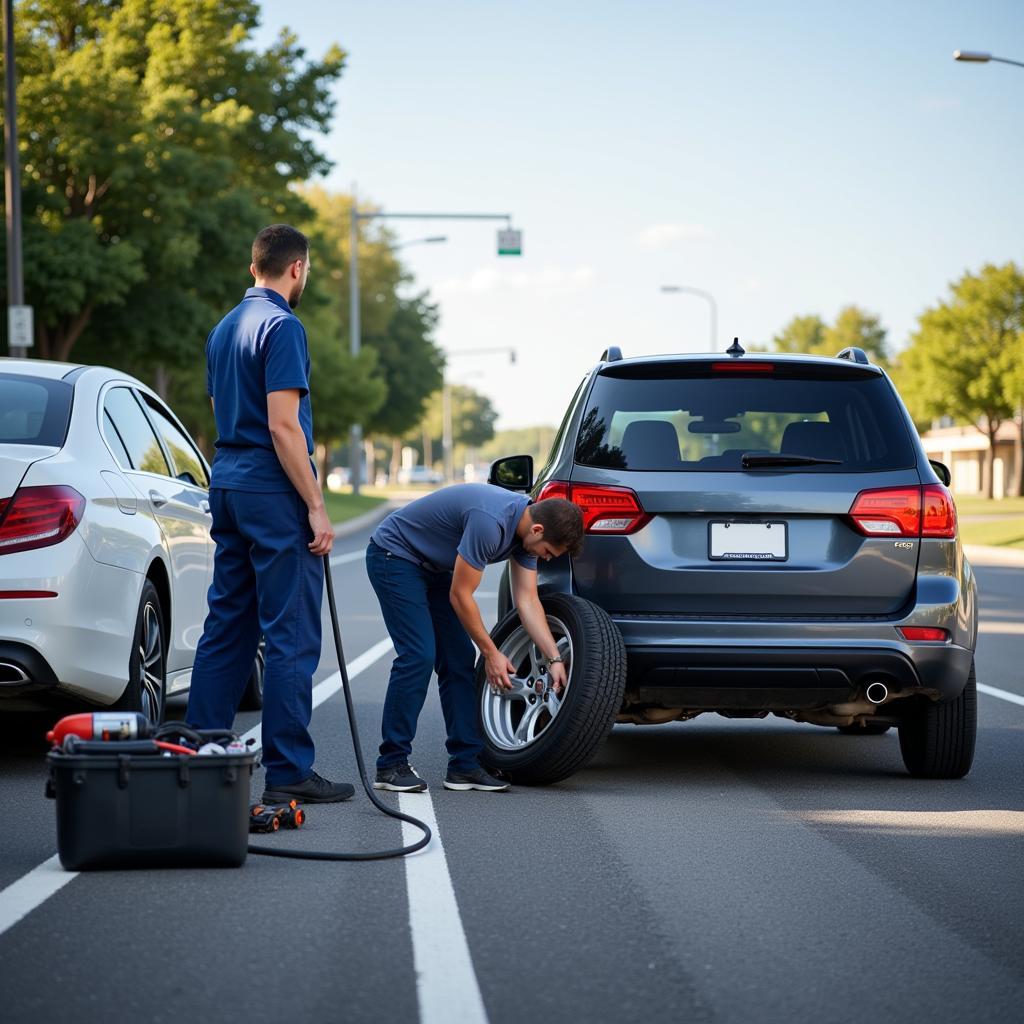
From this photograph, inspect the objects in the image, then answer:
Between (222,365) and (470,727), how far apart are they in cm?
180

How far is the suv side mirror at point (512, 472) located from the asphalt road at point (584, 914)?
1.41 m

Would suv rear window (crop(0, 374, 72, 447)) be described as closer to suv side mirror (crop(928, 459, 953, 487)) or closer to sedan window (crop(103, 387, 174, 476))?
sedan window (crop(103, 387, 174, 476))

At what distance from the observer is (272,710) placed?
20.6ft

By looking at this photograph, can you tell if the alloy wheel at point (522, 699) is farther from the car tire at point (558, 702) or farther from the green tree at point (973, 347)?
the green tree at point (973, 347)

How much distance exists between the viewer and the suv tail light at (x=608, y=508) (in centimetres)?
696

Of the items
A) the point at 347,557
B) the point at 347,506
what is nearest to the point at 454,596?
the point at 347,557

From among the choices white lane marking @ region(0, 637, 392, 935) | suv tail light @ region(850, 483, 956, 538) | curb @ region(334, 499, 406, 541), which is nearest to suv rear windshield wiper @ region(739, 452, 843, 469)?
suv tail light @ region(850, 483, 956, 538)

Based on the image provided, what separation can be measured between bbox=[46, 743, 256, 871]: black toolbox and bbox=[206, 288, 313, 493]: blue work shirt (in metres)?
1.35

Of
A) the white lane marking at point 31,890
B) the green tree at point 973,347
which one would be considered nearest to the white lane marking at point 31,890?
the white lane marking at point 31,890

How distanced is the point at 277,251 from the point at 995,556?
2598 cm

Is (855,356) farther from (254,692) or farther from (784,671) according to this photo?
(254,692)

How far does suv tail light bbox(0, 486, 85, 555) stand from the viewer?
6.70 metres

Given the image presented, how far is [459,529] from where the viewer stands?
6.92 m

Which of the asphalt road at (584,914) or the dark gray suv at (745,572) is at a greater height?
the dark gray suv at (745,572)
